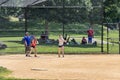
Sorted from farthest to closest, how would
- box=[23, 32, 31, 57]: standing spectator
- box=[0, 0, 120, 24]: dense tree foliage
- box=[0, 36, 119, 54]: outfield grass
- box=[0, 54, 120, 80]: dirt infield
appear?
box=[0, 0, 120, 24]: dense tree foliage < box=[0, 36, 119, 54]: outfield grass < box=[23, 32, 31, 57]: standing spectator < box=[0, 54, 120, 80]: dirt infield

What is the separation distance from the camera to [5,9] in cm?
3219

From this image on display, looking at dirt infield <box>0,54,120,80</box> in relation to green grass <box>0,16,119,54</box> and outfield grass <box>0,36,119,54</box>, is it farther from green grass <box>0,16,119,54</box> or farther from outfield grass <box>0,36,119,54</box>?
green grass <box>0,16,119,54</box>

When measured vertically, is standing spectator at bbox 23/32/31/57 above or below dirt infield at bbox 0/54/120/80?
above

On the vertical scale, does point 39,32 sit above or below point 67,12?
below

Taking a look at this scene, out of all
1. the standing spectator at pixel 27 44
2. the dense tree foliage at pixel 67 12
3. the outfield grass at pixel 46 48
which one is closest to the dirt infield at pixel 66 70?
the standing spectator at pixel 27 44

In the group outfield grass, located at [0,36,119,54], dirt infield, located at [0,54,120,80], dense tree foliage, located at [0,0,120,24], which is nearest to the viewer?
dirt infield, located at [0,54,120,80]

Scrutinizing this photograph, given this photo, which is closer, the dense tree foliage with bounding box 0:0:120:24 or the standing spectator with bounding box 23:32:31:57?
the standing spectator with bounding box 23:32:31:57

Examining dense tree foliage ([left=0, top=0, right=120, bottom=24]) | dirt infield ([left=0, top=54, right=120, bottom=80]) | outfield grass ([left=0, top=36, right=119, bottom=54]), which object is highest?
dense tree foliage ([left=0, top=0, right=120, bottom=24])

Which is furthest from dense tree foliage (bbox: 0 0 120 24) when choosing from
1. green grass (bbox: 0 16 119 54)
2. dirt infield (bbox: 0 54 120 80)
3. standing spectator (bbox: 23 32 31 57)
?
dirt infield (bbox: 0 54 120 80)

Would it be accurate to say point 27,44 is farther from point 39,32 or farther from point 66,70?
point 66,70

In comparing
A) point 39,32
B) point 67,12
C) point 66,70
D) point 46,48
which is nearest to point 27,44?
point 39,32

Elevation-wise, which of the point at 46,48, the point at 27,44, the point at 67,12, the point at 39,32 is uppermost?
the point at 67,12

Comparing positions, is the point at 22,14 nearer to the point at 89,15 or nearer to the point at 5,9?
the point at 5,9

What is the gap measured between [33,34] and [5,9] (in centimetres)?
266
